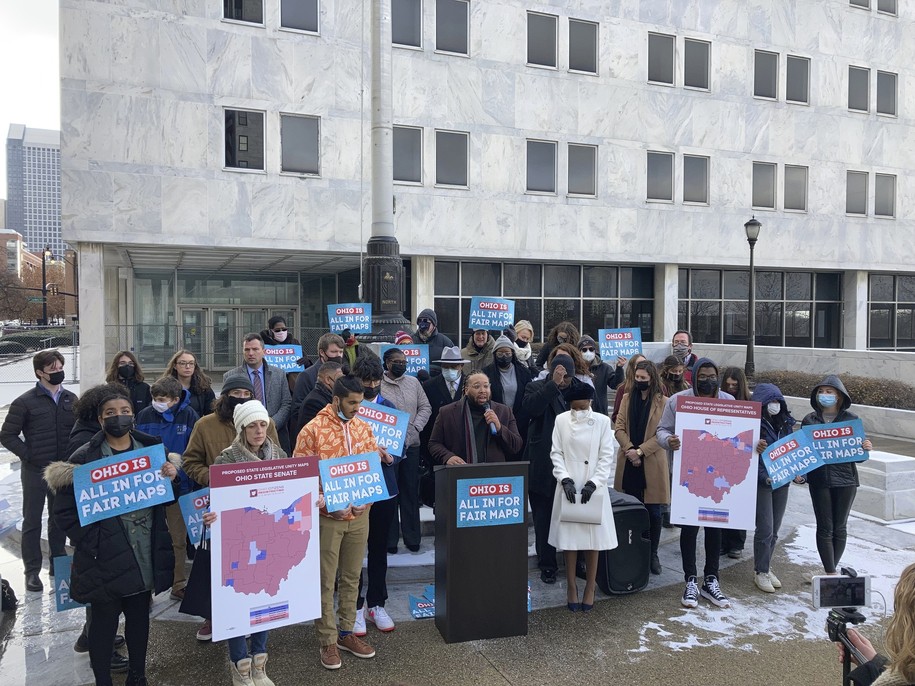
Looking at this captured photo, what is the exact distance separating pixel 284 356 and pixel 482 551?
4.13m

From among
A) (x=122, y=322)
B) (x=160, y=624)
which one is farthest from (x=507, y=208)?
(x=160, y=624)

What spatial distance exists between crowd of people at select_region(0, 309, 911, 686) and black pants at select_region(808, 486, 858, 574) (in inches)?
0.6

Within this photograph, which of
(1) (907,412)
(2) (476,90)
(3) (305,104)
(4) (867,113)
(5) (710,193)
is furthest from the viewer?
(4) (867,113)

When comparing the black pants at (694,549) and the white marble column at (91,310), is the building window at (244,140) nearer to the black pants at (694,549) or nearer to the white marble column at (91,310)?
the white marble column at (91,310)

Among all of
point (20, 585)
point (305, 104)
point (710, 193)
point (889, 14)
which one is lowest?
point (20, 585)

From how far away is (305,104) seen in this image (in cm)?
1936

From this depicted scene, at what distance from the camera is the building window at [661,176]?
23891 millimetres

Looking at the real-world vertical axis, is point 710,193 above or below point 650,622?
above

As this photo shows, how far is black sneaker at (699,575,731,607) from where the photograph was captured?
20.6 ft

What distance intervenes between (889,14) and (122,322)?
3160 centimetres

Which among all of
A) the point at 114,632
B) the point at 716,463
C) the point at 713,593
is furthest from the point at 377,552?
the point at 716,463

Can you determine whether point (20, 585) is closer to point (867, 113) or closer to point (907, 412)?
point (907, 412)

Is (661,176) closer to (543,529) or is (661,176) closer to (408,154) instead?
(408,154)

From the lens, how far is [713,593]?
6355 mm
